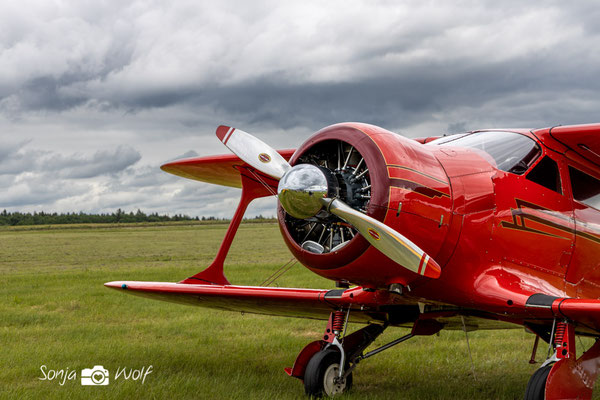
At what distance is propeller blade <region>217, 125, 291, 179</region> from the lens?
5.71 meters

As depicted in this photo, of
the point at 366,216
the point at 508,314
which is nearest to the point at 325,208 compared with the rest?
the point at 366,216

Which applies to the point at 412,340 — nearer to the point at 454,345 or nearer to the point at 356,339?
the point at 454,345

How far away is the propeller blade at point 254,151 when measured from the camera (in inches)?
225

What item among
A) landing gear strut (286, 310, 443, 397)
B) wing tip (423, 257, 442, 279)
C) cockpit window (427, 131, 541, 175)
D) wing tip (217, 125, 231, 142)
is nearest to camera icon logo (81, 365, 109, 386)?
landing gear strut (286, 310, 443, 397)

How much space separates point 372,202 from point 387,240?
0.36 m

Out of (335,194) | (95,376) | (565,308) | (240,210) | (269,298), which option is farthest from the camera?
(240,210)

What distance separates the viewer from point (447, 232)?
526 cm

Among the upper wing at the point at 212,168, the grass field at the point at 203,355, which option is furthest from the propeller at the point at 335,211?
the upper wing at the point at 212,168

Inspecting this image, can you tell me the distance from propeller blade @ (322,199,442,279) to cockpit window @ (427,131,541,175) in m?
1.77

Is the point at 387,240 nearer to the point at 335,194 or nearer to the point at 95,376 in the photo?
the point at 335,194

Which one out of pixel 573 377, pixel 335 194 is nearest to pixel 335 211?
pixel 335 194

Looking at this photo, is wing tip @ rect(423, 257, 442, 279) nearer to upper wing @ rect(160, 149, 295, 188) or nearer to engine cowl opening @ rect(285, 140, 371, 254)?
engine cowl opening @ rect(285, 140, 371, 254)

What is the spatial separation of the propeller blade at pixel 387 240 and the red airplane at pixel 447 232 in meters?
0.01

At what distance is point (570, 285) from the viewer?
6.51 meters
